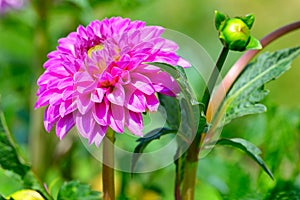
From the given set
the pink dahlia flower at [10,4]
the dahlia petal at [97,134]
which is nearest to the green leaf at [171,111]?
the dahlia petal at [97,134]

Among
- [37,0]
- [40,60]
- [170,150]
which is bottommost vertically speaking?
[170,150]

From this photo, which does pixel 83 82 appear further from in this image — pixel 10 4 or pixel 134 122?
pixel 10 4

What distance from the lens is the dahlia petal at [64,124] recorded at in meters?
0.62

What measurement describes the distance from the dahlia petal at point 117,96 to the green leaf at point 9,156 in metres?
0.20

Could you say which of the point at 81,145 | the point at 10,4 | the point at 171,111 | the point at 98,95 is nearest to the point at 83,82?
the point at 98,95

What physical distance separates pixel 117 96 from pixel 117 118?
20mm

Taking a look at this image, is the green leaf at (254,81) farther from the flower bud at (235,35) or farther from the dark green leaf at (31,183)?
the dark green leaf at (31,183)

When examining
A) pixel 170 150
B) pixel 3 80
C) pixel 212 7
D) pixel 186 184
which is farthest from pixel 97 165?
pixel 212 7

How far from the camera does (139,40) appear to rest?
628 millimetres

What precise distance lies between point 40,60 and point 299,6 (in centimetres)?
151

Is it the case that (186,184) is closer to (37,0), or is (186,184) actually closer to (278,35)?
(278,35)

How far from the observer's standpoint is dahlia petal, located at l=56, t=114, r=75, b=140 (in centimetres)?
62

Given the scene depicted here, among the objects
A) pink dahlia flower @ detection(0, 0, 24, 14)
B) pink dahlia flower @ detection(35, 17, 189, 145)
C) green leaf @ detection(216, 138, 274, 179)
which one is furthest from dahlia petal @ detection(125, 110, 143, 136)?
pink dahlia flower @ detection(0, 0, 24, 14)

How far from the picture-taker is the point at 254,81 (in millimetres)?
732
